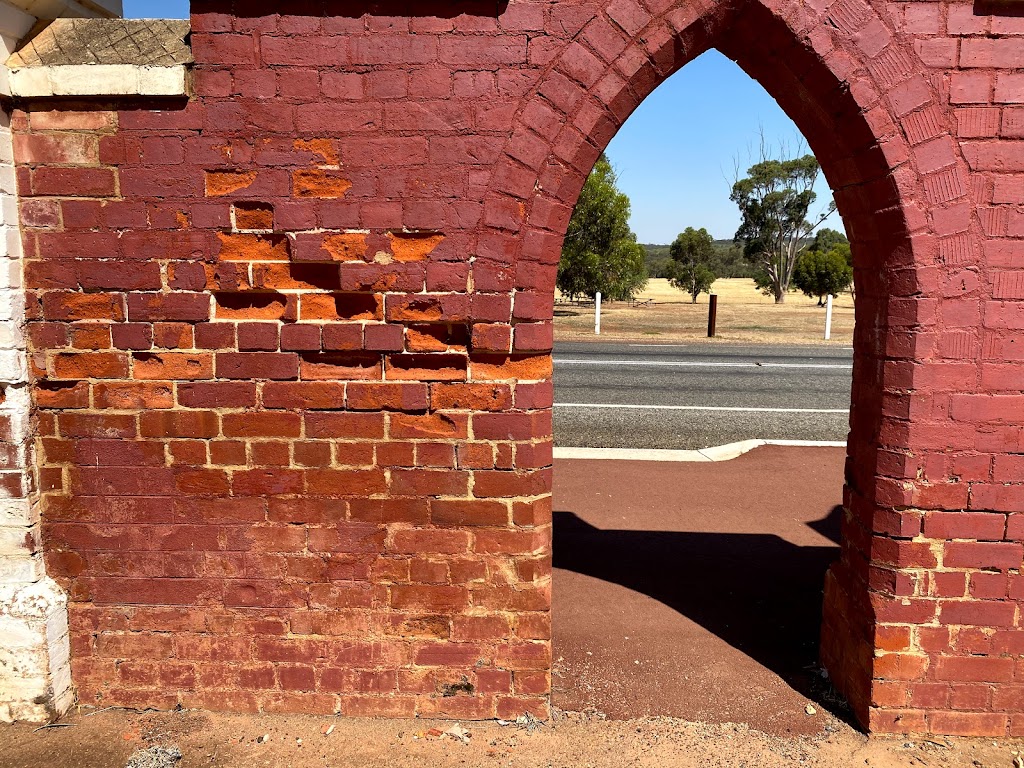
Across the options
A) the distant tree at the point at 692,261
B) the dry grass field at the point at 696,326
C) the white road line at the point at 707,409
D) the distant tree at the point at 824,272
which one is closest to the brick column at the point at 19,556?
the white road line at the point at 707,409

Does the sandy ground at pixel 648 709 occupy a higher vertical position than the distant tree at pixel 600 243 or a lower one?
lower

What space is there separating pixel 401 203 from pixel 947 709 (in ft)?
10.8

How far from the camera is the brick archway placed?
8.83 feet

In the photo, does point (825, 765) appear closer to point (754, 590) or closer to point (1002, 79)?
point (754, 590)

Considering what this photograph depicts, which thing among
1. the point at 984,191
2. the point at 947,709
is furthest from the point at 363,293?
the point at 947,709

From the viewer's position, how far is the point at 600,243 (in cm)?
2733

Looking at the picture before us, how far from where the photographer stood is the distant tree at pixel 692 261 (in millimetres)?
42469

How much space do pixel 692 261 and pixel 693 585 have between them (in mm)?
44087

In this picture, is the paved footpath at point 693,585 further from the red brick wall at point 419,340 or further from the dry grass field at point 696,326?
the dry grass field at point 696,326

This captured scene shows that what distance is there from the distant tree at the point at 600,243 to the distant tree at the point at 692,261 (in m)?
Answer: 15.8

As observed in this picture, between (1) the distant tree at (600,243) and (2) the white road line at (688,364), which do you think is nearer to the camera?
(2) the white road line at (688,364)

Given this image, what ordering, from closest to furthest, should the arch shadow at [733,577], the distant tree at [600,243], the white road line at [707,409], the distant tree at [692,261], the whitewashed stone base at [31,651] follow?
the whitewashed stone base at [31,651] → the arch shadow at [733,577] → the white road line at [707,409] → the distant tree at [600,243] → the distant tree at [692,261]

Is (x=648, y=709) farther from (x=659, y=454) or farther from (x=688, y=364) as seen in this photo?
(x=688, y=364)

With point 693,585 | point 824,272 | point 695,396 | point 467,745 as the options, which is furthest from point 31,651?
point 824,272
